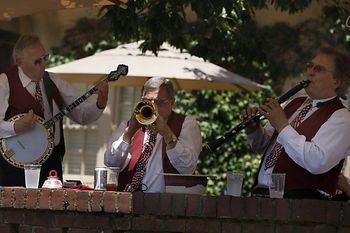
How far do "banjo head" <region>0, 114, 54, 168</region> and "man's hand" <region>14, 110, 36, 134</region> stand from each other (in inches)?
2.8

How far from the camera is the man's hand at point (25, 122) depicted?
21.1 feet

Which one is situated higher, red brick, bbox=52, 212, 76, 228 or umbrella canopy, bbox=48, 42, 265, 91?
umbrella canopy, bbox=48, 42, 265, 91

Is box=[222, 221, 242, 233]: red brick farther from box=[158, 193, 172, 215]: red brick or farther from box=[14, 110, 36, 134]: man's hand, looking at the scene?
box=[14, 110, 36, 134]: man's hand

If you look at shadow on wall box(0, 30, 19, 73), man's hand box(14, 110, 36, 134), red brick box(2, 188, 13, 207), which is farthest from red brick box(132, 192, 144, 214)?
shadow on wall box(0, 30, 19, 73)

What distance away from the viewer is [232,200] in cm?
509

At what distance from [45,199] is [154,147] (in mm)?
1054

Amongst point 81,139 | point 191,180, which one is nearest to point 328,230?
point 191,180

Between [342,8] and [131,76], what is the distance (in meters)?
2.06

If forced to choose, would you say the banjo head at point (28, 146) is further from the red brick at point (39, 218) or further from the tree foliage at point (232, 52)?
the tree foliage at point (232, 52)

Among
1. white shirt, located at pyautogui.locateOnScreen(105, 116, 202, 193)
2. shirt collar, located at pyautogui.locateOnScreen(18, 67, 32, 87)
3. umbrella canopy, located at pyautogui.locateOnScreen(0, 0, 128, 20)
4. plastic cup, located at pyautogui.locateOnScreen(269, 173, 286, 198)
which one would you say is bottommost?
plastic cup, located at pyautogui.locateOnScreen(269, 173, 286, 198)

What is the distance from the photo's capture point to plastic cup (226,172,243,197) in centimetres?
559

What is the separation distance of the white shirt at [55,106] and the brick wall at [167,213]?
107 cm

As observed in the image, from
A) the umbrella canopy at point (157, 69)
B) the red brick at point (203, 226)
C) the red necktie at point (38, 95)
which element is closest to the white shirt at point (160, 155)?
the red necktie at point (38, 95)

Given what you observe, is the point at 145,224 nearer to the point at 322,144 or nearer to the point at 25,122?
the point at 322,144
